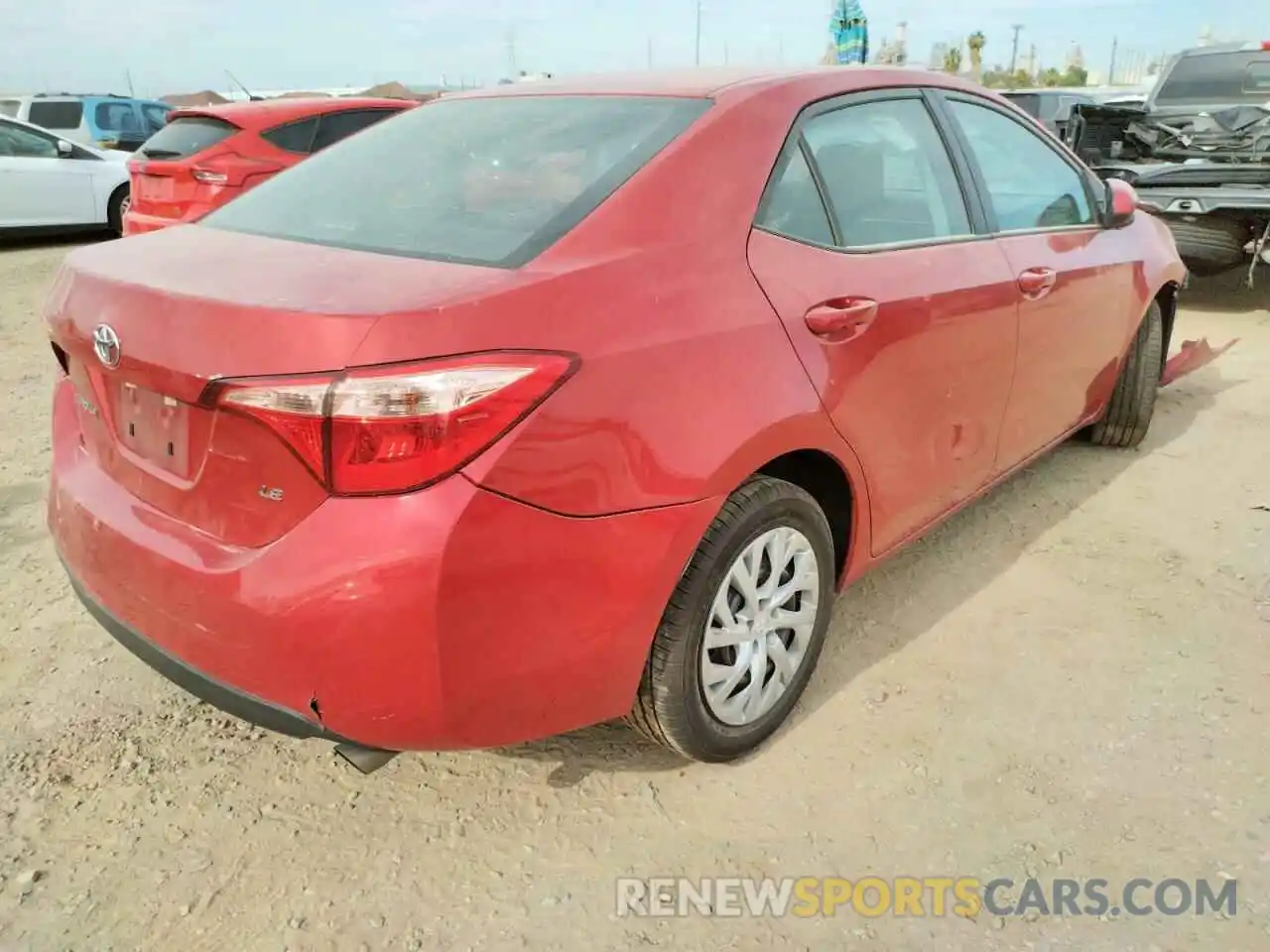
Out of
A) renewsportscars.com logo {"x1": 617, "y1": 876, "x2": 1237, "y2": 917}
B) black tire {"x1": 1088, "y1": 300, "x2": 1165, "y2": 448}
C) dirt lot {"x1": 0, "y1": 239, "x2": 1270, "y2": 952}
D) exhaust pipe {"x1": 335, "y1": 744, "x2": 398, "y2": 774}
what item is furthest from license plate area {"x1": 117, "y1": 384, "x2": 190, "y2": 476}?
black tire {"x1": 1088, "y1": 300, "x2": 1165, "y2": 448}

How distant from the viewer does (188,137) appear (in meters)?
7.51

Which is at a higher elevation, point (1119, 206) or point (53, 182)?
point (1119, 206)

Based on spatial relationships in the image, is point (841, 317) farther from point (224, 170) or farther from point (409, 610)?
point (224, 170)

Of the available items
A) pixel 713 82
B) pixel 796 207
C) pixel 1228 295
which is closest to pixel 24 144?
pixel 713 82

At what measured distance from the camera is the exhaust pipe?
6.21 ft

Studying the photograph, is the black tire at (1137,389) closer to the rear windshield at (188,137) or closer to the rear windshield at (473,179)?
the rear windshield at (473,179)

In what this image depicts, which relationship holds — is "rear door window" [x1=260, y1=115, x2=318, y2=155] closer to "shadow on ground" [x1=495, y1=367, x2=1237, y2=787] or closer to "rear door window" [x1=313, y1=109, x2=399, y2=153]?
"rear door window" [x1=313, y1=109, x2=399, y2=153]

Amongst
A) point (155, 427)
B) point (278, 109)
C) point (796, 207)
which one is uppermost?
point (278, 109)

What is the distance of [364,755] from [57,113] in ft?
52.9

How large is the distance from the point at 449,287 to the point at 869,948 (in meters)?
1.49

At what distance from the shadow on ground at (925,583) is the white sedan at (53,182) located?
9871mm

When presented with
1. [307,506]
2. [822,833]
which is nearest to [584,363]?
[307,506]

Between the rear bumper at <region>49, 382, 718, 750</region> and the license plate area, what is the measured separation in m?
0.12

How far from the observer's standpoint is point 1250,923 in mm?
1979
